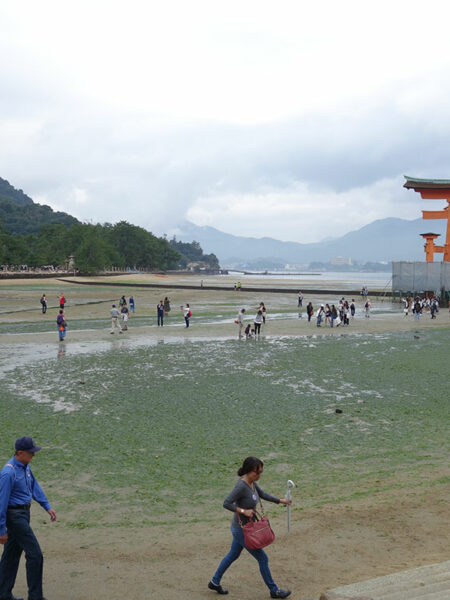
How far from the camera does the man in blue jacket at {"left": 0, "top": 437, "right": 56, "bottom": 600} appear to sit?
5.53 meters

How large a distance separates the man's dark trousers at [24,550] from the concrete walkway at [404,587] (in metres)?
3.03

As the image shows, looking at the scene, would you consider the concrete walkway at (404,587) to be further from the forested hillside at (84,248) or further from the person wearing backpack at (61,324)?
the forested hillside at (84,248)

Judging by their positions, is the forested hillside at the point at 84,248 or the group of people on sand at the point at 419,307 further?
the forested hillside at the point at 84,248

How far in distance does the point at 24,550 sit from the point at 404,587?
13.4ft

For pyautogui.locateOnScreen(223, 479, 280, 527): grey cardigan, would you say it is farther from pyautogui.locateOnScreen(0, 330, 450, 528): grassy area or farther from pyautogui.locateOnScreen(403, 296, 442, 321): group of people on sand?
pyautogui.locateOnScreen(403, 296, 442, 321): group of people on sand

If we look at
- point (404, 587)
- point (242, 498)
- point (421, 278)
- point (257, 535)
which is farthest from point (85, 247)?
point (404, 587)

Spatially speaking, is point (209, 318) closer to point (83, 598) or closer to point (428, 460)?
point (428, 460)

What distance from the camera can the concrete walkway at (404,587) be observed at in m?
5.39

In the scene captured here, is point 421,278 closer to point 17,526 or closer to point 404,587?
point 404,587

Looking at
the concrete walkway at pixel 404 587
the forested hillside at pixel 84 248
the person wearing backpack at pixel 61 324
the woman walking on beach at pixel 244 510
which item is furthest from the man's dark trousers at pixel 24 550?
the forested hillside at pixel 84 248

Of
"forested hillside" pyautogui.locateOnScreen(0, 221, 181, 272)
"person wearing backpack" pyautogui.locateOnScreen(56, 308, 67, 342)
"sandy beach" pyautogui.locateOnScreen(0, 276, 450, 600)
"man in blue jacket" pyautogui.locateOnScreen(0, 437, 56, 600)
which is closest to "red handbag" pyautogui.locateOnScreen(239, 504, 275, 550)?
"sandy beach" pyautogui.locateOnScreen(0, 276, 450, 600)

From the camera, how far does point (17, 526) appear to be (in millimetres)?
5570

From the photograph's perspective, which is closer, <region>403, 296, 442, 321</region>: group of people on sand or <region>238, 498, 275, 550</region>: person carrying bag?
<region>238, 498, 275, 550</region>: person carrying bag

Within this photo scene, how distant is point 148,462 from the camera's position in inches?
401
